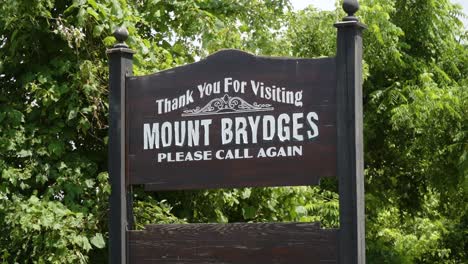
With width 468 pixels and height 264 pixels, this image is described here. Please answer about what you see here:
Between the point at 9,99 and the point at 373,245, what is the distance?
760 cm

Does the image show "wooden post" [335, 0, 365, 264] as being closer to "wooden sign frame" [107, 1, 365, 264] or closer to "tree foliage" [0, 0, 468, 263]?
"wooden sign frame" [107, 1, 365, 264]

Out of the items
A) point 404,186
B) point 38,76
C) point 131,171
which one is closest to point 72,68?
point 38,76

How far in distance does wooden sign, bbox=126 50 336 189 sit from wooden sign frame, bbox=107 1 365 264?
12 millimetres

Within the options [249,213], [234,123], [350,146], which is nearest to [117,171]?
[234,123]

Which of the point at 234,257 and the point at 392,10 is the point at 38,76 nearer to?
the point at 234,257

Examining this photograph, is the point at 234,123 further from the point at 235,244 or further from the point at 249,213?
the point at 249,213

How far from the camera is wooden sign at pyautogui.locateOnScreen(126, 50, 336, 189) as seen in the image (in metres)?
4.93

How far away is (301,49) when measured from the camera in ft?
44.9

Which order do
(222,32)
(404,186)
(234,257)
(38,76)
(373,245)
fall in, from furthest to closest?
(404,186) < (373,245) < (222,32) < (38,76) < (234,257)

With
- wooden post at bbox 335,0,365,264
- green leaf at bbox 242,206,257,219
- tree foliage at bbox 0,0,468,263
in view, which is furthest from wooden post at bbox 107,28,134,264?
green leaf at bbox 242,206,257,219

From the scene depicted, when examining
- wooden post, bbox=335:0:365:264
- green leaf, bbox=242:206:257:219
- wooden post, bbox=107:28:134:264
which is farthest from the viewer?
green leaf, bbox=242:206:257:219

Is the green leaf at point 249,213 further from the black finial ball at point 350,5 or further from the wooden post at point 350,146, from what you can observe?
the black finial ball at point 350,5

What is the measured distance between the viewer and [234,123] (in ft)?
16.9

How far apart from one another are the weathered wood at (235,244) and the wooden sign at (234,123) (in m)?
0.24
